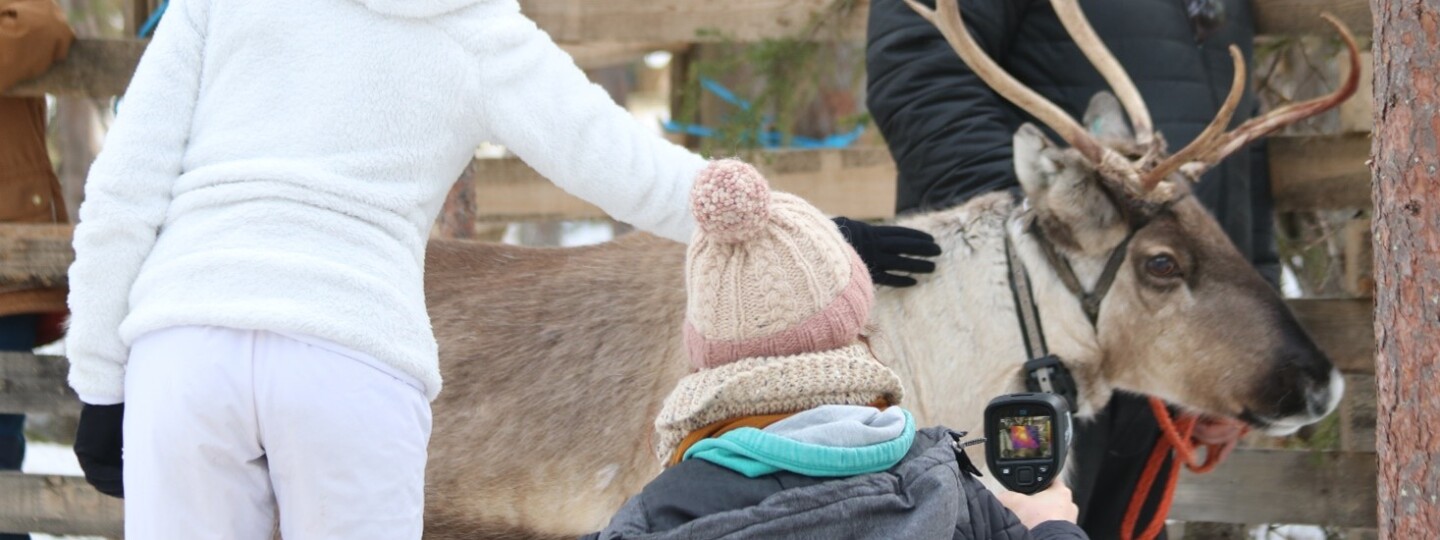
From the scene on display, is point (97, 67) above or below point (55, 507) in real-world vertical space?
above

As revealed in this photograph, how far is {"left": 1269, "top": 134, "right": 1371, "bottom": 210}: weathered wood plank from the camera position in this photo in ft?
15.3

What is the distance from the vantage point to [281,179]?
2451 millimetres

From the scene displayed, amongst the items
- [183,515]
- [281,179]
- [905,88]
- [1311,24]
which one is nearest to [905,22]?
[905,88]

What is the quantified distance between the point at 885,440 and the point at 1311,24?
3.20m

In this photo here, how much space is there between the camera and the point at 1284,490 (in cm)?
488

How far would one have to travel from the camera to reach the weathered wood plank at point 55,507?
512 cm

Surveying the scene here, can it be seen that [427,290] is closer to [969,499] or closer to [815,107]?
[969,499]

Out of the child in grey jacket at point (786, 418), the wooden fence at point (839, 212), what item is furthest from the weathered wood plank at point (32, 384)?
the child in grey jacket at point (786, 418)

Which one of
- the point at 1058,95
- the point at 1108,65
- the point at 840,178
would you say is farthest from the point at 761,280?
the point at 840,178

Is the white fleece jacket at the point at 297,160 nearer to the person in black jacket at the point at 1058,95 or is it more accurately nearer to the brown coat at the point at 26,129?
the person in black jacket at the point at 1058,95

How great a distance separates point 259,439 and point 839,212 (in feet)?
Answer: 10.9

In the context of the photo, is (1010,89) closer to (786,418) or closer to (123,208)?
(786,418)

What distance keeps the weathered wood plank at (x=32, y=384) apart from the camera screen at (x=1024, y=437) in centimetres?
369

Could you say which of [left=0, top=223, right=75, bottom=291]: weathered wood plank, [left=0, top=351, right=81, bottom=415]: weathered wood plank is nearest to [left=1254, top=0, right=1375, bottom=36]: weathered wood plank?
[left=0, top=223, right=75, bottom=291]: weathered wood plank
